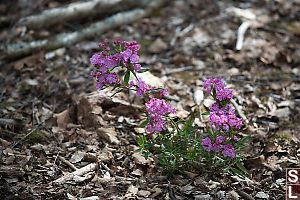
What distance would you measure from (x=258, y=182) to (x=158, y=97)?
112 cm

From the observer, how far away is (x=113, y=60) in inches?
88.3

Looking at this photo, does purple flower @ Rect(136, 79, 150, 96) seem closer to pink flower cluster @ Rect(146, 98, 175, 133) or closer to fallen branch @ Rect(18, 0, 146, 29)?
pink flower cluster @ Rect(146, 98, 175, 133)

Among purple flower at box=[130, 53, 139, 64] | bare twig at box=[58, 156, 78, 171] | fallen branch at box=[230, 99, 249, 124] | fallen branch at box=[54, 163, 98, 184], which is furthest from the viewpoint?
fallen branch at box=[230, 99, 249, 124]

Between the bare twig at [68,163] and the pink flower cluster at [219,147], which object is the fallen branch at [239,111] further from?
the bare twig at [68,163]

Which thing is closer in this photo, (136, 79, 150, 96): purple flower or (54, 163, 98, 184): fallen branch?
(136, 79, 150, 96): purple flower

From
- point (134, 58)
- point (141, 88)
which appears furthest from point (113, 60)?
point (141, 88)

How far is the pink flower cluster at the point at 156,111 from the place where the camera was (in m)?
2.28

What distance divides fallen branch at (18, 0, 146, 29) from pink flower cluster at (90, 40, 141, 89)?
2.83m

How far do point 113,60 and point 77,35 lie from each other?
9.01 ft

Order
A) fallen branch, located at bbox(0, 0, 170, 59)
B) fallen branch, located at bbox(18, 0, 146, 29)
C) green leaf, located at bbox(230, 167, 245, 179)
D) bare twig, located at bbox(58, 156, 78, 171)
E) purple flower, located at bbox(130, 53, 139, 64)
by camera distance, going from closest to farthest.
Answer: purple flower, located at bbox(130, 53, 139, 64) → green leaf, located at bbox(230, 167, 245, 179) → bare twig, located at bbox(58, 156, 78, 171) → fallen branch, located at bbox(0, 0, 170, 59) → fallen branch, located at bbox(18, 0, 146, 29)

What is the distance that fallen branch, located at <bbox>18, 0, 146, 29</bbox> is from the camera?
465 centimetres

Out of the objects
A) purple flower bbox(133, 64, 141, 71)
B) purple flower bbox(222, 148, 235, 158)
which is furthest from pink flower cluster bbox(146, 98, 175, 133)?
purple flower bbox(222, 148, 235, 158)

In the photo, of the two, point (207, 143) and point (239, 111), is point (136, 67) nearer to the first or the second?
point (207, 143)

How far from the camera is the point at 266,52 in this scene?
4.36 m
